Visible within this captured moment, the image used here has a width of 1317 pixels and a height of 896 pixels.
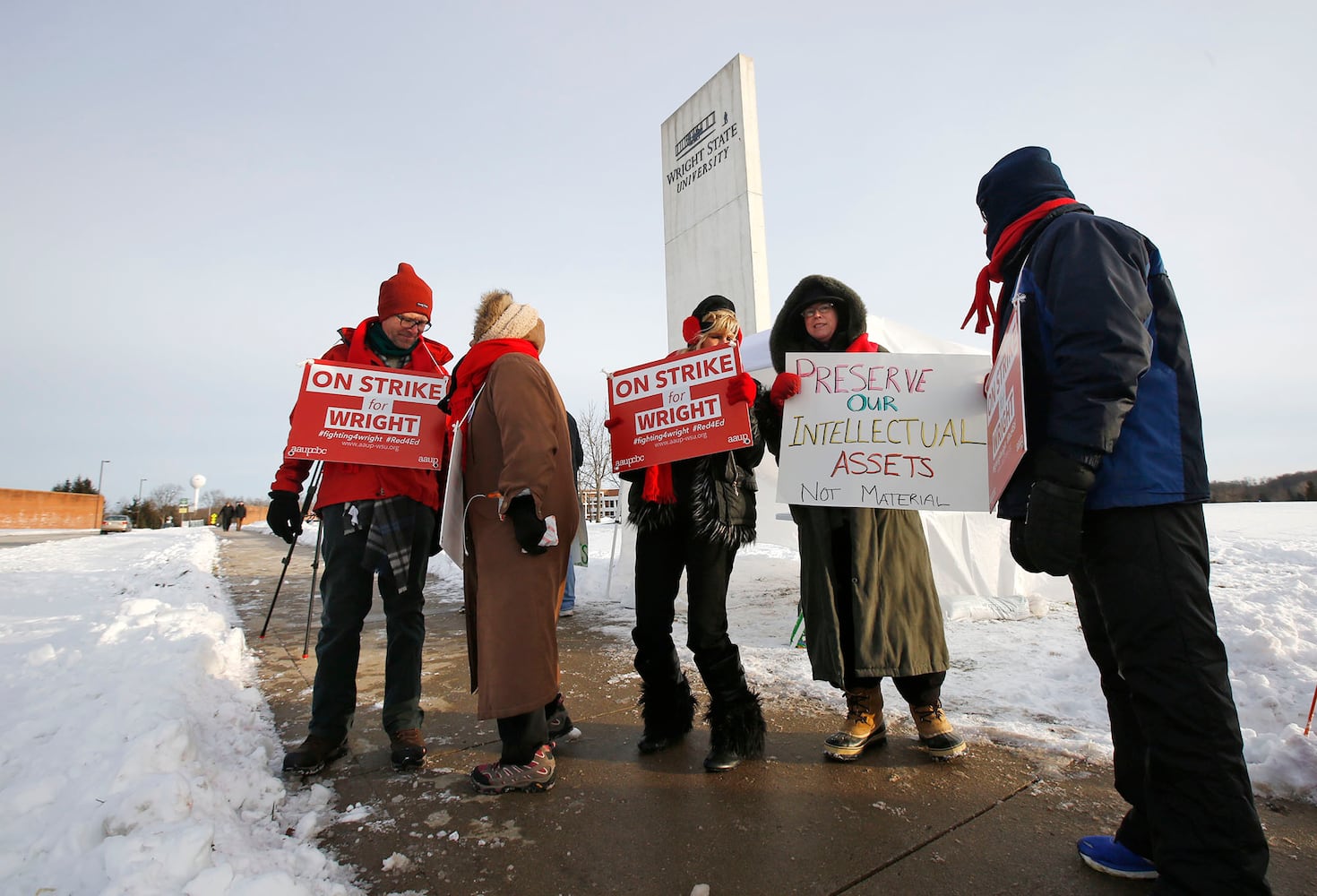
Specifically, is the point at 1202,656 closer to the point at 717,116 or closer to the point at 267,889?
the point at 267,889

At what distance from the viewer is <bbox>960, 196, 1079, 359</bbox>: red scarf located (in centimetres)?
191

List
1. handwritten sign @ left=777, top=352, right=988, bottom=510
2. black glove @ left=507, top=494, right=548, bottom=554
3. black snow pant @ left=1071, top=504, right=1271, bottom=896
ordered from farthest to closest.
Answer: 1. handwritten sign @ left=777, top=352, right=988, bottom=510
2. black glove @ left=507, top=494, right=548, bottom=554
3. black snow pant @ left=1071, top=504, right=1271, bottom=896

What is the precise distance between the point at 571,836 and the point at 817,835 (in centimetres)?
76

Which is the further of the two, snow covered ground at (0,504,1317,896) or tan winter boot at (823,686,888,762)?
tan winter boot at (823,686,888,762)

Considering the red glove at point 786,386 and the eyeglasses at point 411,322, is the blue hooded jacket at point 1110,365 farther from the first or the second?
the eyeglasses at point 411,322

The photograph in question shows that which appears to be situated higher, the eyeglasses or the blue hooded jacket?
the eyeglasses

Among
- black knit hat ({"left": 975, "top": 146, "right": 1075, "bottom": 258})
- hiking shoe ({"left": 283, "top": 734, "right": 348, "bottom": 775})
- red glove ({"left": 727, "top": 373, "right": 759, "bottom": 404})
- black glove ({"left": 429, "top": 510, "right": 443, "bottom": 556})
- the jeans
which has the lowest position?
hiking shoe ({"left": 283, "top": 734, "right": 348, "bottom": 775})

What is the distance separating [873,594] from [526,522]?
4.66 ft

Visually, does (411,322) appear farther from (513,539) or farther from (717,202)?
(717,202)

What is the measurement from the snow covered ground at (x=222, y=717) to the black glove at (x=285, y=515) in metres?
0.81

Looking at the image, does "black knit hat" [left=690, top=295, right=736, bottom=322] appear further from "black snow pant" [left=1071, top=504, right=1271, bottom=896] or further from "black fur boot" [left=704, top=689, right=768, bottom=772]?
"black snow pant" [left=1071, top=504, right=1271, bottom=896]

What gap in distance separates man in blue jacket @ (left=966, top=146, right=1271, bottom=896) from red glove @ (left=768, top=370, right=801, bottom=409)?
1.13 metres

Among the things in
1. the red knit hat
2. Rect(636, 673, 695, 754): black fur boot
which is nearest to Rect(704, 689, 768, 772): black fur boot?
Rect(636, 673, 695, 754): black fur boot

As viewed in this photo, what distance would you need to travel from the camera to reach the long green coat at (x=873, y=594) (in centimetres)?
264
